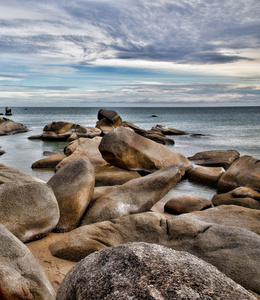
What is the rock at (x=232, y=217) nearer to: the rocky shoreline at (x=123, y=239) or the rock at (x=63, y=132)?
the rocky shoreline at (x=123, y=239)

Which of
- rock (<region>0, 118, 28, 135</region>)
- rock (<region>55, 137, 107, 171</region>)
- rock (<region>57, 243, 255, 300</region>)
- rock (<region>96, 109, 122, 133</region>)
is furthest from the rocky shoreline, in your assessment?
rock (<region>0, 118, 28, 135</region>)

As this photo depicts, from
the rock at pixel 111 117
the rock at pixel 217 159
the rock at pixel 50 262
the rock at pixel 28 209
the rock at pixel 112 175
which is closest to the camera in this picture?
the rock at pixel 50 262

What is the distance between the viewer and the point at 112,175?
957 centimetres

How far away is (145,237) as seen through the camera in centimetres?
446

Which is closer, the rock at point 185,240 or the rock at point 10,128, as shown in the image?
the rock at point 185,240

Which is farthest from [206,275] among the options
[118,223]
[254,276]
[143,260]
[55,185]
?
[55,185]

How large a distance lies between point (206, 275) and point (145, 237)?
239 centimetres

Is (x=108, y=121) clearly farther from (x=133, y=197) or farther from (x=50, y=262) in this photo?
(x=50, y=262)

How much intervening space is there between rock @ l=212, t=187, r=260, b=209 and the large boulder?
458 cm

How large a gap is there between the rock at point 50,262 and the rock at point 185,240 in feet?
0.34

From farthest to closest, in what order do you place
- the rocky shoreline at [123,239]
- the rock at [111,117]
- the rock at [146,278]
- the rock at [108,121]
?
1. the rock at [111,117]
2. the rock at [108,121]
3. the rocky shoreline at [123,239]
4. the rock at [146,278]

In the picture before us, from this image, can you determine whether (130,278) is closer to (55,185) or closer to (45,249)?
(45,249)

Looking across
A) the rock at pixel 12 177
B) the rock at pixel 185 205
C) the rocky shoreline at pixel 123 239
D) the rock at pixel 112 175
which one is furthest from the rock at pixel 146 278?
the rock at pixel 112 175

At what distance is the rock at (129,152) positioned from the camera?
1005 cm
